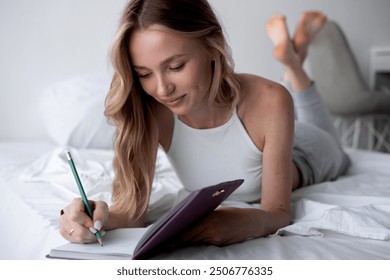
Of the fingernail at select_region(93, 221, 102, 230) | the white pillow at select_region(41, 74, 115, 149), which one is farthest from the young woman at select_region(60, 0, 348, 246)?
the white pillow at select_region(41, 74, 115, 149)

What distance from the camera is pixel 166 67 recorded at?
0.87 meters

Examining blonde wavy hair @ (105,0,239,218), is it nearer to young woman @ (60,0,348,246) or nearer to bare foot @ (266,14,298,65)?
young woman @ (60,0,348,246)

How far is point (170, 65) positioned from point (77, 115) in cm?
87

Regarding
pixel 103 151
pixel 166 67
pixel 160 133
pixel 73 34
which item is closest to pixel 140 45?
pixel 166 67

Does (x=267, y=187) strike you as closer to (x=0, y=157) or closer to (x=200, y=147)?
(x=200, y=147)

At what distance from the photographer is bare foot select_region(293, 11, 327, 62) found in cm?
175

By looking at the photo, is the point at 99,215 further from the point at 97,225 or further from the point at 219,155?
the point at 219,155

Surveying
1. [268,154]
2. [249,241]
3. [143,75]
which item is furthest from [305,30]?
[249,241]

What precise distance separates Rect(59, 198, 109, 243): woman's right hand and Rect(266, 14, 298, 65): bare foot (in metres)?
1.03

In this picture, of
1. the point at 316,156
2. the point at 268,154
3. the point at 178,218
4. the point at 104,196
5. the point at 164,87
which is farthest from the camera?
the point at 316,156

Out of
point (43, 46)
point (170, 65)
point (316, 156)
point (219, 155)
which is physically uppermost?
point (170, 65)

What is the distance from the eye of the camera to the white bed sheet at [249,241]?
30.7 inches

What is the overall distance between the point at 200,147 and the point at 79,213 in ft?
1.21

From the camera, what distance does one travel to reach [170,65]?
87 cm
